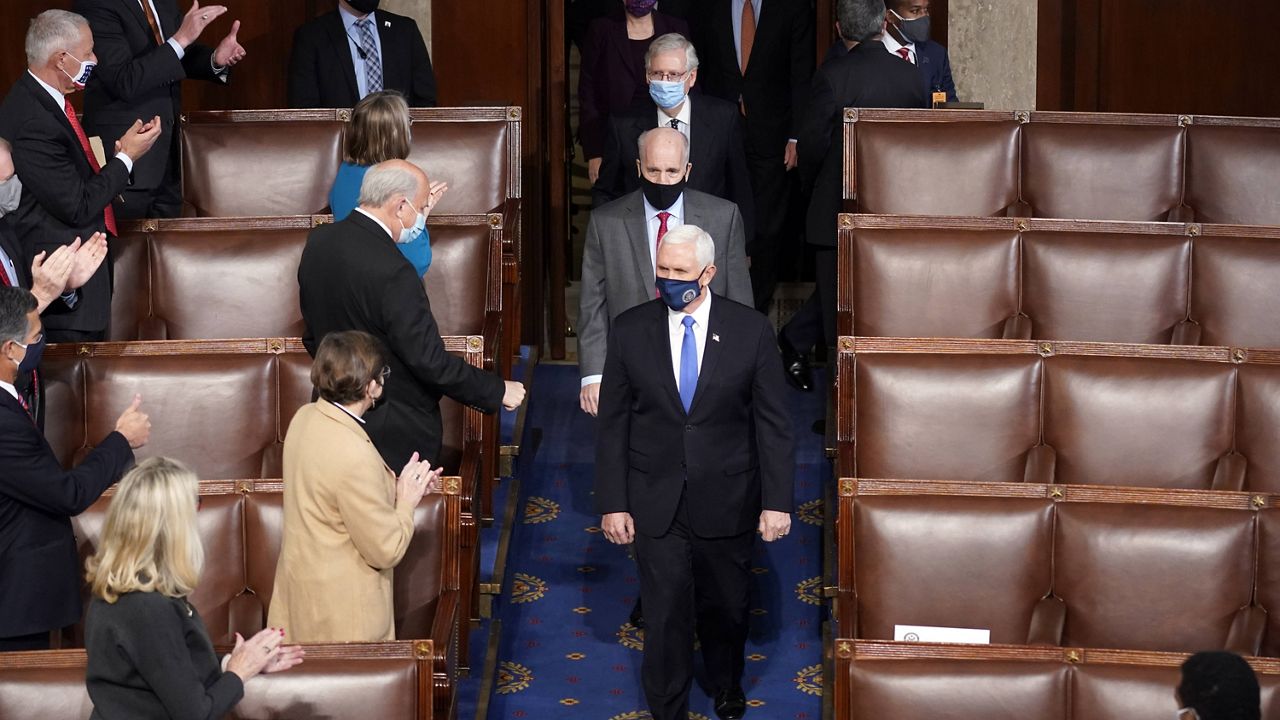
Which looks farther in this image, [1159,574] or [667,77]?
[667,77]

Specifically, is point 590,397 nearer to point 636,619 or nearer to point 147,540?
point 636,619

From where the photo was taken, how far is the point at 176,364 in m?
3.50

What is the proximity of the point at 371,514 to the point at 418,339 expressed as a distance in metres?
0.49

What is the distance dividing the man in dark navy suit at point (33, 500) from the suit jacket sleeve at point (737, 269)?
1468 mm

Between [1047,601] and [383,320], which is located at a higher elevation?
[383,320]

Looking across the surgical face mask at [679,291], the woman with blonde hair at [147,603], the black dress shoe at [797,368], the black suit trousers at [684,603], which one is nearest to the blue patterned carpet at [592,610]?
the black suit trousers at [684,603]

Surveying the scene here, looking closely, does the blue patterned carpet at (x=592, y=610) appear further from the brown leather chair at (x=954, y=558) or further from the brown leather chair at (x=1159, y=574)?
the brown leather chair at (x=1159, y=574)

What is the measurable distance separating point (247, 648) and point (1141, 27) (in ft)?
13.9

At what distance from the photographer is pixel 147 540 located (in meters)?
2.18

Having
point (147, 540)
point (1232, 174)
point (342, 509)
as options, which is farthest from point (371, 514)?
point (1232, 174)

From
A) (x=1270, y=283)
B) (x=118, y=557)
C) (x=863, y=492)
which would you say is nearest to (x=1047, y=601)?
(x=863, y=492)

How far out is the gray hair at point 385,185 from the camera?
10.4 feet

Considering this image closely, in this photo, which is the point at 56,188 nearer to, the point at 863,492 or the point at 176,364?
the point at 176,364

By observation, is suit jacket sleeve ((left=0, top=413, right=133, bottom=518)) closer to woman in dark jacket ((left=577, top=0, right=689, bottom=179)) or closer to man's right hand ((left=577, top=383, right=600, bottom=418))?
man's right hand ((left=577, top=383, right=600, bottom=418))
